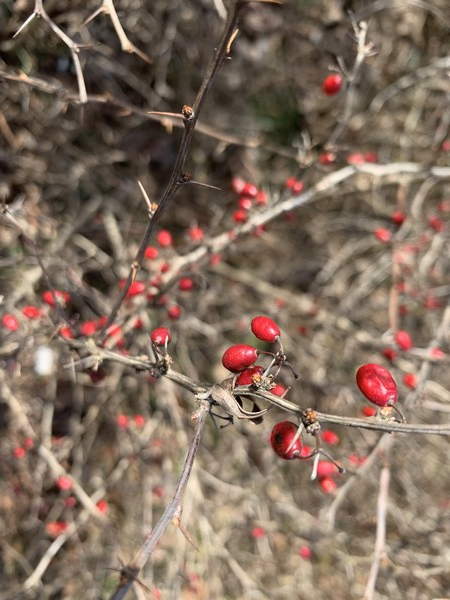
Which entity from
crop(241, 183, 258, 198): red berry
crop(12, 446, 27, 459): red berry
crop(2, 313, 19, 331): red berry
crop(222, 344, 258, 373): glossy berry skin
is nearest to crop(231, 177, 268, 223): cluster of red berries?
crop(241, 183, 258, 198): red berry

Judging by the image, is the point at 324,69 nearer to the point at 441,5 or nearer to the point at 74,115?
the point at 441,5

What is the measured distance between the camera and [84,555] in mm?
2877

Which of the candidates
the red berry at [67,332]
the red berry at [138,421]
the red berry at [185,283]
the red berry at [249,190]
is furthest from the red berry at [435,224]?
the red berry at [67,332]

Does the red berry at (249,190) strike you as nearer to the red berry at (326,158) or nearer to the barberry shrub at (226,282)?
the barberry shrub at (226,282)

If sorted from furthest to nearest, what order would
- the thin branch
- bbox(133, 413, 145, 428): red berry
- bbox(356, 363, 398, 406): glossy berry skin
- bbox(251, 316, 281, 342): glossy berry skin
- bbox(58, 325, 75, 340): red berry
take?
1. bbox(133, 413, 145, 428): red berry
2. bbox(58, 325, 75, 340): red berry
3. bbox(251, 316, 281, 342): glossy berry skin
4. bbox(356, 363, 398, 406): glossy berry skin
5. the thin branch

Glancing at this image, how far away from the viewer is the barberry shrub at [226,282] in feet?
8.72

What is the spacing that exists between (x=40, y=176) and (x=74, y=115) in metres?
0.40

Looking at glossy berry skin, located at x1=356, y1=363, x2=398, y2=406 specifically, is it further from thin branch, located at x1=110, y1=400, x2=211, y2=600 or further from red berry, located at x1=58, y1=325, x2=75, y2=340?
red berry, located at x1=58, y1=325, x2=75, y2=340

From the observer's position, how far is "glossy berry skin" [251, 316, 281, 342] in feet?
4.37

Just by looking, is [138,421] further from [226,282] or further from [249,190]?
[249,190]

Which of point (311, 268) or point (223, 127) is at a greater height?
point (223, 127)

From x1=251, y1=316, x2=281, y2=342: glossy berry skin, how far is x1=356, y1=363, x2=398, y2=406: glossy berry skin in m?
0.23

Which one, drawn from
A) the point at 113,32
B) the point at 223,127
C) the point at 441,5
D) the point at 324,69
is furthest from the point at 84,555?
the point at 441,5

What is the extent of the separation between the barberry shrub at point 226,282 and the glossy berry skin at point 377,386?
1135 millimetres
